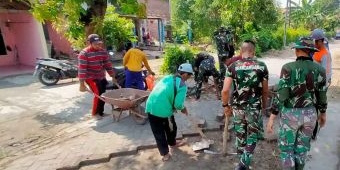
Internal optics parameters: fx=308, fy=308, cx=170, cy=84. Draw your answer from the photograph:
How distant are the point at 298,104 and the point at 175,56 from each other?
698 cm

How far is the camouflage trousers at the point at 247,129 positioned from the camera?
3.84 meters

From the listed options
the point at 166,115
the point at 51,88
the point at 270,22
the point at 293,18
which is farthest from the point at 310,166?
the point at 293,18

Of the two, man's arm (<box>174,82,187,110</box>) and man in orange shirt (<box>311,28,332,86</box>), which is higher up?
man in orange shirt (<box>311,28,332,86</box>)

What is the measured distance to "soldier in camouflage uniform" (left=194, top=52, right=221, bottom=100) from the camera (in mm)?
7379

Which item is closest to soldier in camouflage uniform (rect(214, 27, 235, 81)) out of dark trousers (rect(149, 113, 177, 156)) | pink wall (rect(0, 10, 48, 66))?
dark trousers (rect(149, 113, 177, 156))

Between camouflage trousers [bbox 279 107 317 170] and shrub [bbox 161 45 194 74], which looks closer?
camouflage trousers [bbox 279 107 317 170]

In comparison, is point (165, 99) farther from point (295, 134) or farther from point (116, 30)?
point (116, 30)

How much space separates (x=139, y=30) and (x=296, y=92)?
20105mm

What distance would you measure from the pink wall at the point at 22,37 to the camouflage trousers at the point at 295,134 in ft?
39.9

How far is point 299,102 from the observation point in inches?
135

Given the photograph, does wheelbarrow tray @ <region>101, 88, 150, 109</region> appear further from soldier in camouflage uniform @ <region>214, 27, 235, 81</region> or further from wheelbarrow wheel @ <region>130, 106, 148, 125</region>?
soldier in camouflage uniform @ <region>214, 27, 235, 81</region>

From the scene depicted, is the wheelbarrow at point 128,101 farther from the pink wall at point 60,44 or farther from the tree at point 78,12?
the pink wall at point 60,44

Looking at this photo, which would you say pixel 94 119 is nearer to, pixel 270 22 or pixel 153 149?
pixel 153 149

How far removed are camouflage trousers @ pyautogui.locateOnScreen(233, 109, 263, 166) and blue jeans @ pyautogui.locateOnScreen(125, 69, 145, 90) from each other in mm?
3895
